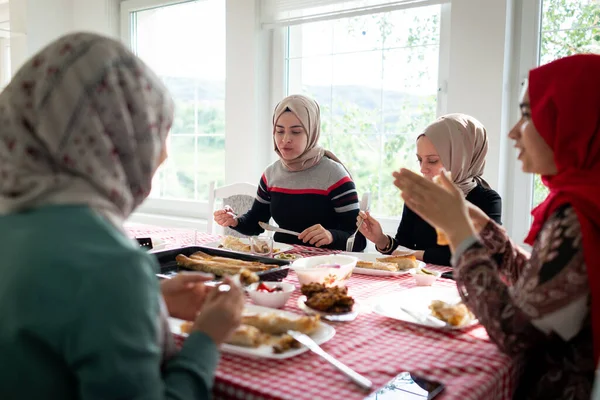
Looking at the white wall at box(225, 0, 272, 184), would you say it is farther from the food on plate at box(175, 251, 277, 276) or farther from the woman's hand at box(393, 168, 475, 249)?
the woman's hand at box(393, 168, 475, 249)

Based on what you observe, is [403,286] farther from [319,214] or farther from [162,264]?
[319,214]

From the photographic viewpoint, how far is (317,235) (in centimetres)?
224

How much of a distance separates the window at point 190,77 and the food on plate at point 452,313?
9.80 ft

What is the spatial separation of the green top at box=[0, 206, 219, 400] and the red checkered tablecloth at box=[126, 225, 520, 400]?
28 centimetres

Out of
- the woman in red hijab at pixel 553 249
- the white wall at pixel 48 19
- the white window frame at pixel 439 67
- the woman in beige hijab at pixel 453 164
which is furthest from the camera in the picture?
the white wall at pixel 48 19

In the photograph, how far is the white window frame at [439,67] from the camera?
300 centimetres

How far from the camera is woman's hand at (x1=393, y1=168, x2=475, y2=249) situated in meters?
1.17

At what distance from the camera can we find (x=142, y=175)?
2.80ft

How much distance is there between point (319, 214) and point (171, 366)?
1831 mm

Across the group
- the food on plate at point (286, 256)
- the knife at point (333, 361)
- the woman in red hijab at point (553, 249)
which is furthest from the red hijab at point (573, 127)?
the food on plate at point (286, 256)

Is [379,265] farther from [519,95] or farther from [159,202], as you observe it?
[159,202]

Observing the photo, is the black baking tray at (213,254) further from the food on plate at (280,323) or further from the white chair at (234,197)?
the white chair at (234,197)

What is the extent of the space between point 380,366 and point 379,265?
0.79 m

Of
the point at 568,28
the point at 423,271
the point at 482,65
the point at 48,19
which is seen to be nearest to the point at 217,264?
the point at 423,271
